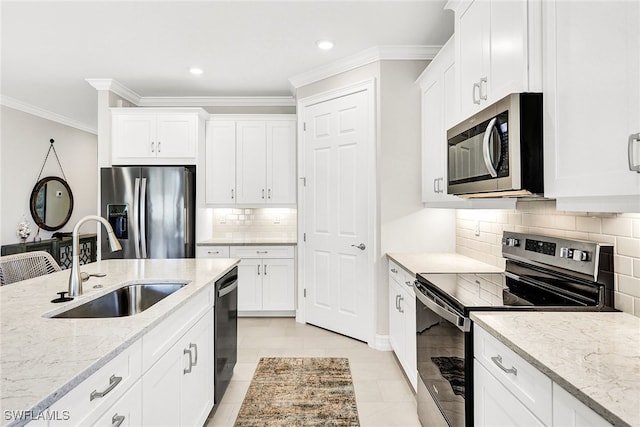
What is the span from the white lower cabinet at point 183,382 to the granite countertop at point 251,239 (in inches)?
82.0

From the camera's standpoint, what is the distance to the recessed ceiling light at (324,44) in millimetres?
3141

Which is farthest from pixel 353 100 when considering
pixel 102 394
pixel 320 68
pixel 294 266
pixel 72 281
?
pixel 102 394

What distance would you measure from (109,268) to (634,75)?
8.84 feet

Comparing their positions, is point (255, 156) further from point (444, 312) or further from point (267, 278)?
point (444, 312)

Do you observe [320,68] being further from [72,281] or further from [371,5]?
[72,281]

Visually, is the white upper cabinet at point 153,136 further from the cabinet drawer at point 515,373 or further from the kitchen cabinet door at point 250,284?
the cabinet drawer at point 515,373

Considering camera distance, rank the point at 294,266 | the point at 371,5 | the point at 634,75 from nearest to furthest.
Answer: the point at 634,75 → the point at 371,5 → the point at 294,266

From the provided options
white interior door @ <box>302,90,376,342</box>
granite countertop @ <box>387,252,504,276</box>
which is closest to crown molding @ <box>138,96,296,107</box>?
white interior door @ <box>302,90,376,342</box>

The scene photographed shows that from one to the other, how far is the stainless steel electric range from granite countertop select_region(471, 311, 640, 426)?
0.10m

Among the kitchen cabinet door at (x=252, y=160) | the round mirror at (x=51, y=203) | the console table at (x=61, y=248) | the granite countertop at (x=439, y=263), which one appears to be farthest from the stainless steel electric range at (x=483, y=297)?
the round mirror at (x=51, y=203)

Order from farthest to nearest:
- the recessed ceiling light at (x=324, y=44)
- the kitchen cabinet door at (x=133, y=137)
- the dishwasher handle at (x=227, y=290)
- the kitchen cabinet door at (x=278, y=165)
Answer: the kitchen cabinet door at (x=278, y=165)
the kitchen cabinet door at (x=133, y=137)
the recessed ceiling light at (x=324, y=44)
the dishwasher handle at (x=227, y=290)

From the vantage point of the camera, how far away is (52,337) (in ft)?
3.79

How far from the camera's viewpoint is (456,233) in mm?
3254

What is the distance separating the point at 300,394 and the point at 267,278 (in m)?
1.88
